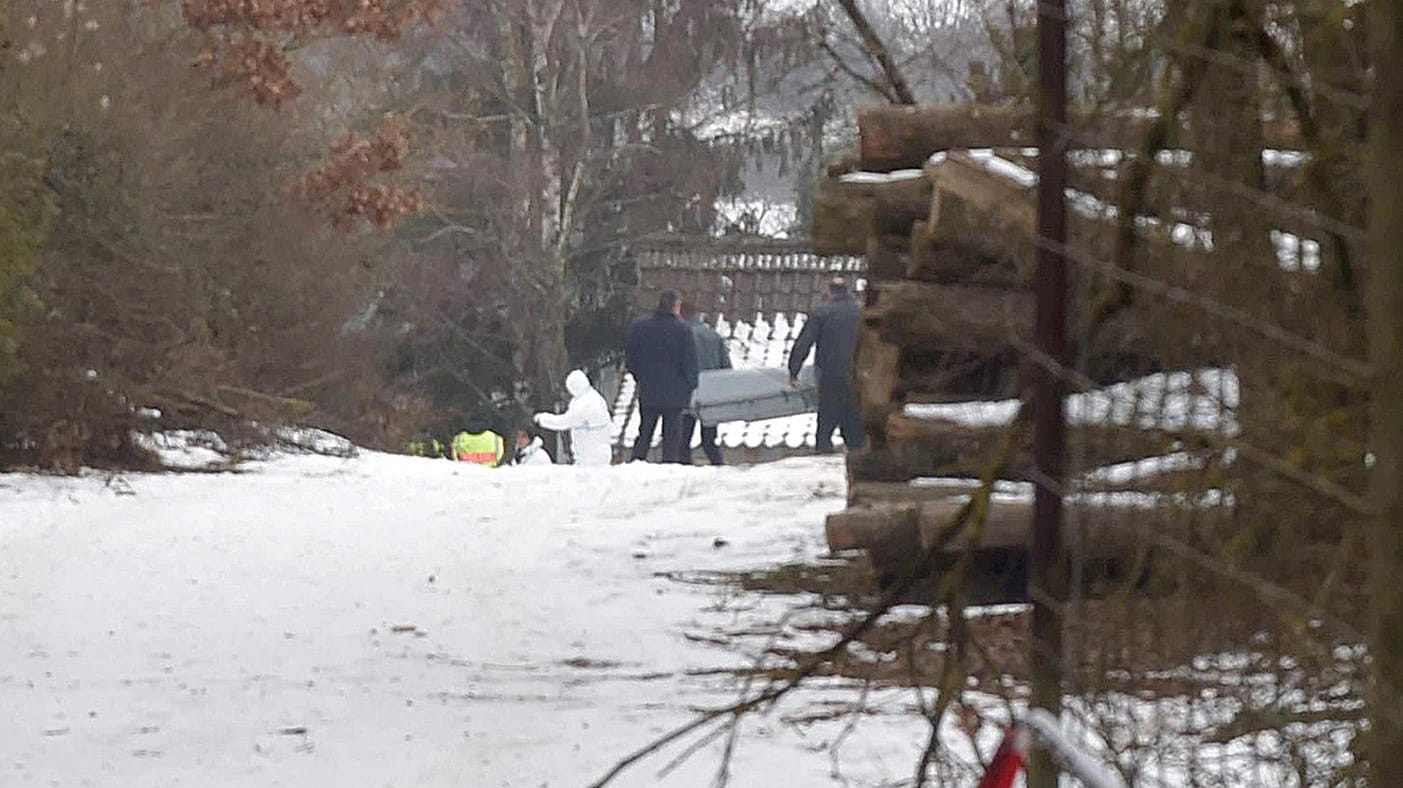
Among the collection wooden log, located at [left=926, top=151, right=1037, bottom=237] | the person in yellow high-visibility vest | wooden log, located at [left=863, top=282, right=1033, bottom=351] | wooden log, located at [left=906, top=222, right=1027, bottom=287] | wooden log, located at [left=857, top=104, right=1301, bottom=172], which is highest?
wooden log, located at [left=857, top=104, right=1301, bottom=172]

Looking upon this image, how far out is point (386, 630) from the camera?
28.1 feet

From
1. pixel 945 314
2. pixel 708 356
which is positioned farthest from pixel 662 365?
pixel 945 314

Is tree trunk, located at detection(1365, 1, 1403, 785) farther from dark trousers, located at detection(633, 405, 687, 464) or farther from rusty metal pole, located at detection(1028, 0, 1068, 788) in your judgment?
dark trousers, located at detection(633, 405, 687, 464)

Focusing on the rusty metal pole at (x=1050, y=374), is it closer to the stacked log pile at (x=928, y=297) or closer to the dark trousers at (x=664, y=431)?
the stacked log pile at (x=928, y=297)

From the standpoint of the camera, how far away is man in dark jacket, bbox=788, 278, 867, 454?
16156 millimetres

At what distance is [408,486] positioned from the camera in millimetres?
13492

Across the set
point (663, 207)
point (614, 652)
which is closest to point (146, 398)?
point (614, 652)

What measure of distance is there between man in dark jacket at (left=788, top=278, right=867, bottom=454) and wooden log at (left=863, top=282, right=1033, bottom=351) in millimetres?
9367

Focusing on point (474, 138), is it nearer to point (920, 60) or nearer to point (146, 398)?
point (146, 398)

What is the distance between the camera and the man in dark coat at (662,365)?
17.5 m

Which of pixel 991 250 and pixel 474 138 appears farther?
pixel 474 138

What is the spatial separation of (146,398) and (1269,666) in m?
11.5

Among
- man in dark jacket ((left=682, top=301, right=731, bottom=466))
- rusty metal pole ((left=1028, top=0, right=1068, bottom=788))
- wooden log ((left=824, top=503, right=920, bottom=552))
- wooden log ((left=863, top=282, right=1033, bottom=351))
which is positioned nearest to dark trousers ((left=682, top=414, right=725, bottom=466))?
man in dark jacket ((left=682, top=301, right=731, bottom=466))

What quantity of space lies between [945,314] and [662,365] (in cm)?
1153
